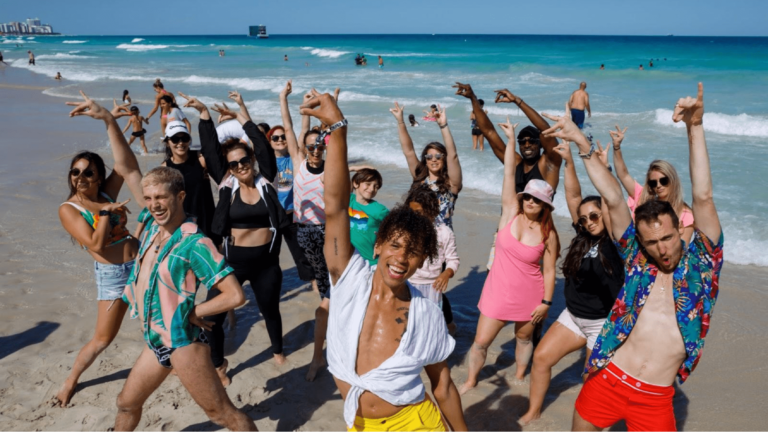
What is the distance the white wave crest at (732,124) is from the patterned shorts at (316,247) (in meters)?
17.0

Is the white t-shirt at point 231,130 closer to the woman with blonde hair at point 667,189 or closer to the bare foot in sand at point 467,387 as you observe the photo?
the bare foot in sand at point 467,387

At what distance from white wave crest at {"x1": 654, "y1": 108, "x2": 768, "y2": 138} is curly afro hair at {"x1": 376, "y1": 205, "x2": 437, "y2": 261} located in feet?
60.9

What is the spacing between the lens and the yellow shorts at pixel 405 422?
2740 mm

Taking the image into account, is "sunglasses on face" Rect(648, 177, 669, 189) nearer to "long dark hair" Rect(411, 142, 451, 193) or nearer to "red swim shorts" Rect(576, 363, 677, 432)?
"red swim shorts" Rect(576, 363, 677, 432)

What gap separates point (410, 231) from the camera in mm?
2668

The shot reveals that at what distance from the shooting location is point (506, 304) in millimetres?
4469

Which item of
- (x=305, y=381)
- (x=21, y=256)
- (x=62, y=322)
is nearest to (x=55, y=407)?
(x=62, y=322)

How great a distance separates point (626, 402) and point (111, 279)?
378cm

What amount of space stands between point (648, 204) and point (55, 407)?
15.4 ft

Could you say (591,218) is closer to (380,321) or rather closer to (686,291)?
(686,291)

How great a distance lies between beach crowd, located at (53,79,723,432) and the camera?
274cm

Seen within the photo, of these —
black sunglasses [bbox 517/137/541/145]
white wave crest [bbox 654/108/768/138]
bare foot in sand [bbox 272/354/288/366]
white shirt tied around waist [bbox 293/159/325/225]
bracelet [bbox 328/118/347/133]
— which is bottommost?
bare foot in sand [bbox 272/354/288/366]

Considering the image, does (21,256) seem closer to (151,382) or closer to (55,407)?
(55,407)

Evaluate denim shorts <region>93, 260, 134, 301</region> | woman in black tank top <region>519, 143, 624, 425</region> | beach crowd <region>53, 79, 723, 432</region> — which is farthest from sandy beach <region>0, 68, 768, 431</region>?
denim shorts <region>93, 260, 134, 301</region>
